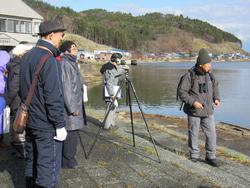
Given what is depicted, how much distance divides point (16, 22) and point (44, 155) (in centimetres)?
4162

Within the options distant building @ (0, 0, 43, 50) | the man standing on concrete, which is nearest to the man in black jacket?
the man standing on concrete

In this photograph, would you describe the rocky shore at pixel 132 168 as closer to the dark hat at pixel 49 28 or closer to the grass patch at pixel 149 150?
the grass patch at pixel 149 150

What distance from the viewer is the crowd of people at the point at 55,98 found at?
3779mm

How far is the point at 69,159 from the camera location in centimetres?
557

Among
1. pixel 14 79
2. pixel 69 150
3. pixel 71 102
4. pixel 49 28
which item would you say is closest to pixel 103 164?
pixel 69 150

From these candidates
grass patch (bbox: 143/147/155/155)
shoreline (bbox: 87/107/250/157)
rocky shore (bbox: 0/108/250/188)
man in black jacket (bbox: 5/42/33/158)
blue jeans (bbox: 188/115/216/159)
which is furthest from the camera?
shoreline (bbox: 87/107/250/157)

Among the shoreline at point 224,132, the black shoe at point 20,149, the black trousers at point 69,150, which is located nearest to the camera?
the black trousers at point 69,150

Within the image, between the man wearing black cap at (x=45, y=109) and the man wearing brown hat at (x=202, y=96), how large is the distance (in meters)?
3.10

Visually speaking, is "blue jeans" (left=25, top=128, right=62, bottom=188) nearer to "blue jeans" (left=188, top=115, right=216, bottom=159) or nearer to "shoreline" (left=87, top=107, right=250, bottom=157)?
"blue jeans" (left=188, top=115, right=216, bottom=159)

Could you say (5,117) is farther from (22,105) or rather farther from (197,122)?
(197,122)

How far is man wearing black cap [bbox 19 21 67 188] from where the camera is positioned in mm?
3732

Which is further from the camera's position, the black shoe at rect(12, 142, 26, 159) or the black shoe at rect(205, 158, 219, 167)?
the black shoe at rect(205, 158, 219, 167)

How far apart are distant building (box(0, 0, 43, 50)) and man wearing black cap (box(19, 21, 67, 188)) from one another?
3815cm

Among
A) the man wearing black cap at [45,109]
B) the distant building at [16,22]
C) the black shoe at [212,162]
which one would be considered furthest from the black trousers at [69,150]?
the distant building at [16,22]
